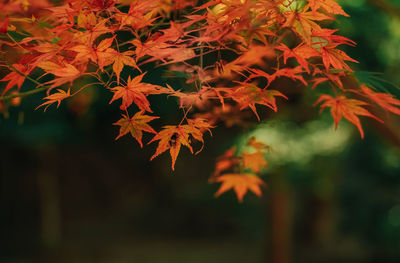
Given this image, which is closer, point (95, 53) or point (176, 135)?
point (95, 53)

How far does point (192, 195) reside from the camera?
762 cm

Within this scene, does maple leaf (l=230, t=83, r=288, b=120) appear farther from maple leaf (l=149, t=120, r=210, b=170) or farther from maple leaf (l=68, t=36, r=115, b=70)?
maple leaf (l=68, t=36, r=115, b=70)

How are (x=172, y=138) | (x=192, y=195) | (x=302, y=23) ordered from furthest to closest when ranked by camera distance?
1. (x=192, y=195)
2. (x=172, y=138)
3. (x=302, y=23)

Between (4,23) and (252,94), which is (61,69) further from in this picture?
(252,94)

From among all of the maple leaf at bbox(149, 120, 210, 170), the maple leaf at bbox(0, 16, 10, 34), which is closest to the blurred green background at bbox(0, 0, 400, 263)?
the maple leaf at bbox(149, 120, 210, 170)

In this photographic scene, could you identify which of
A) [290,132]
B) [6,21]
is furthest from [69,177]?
[6,21]

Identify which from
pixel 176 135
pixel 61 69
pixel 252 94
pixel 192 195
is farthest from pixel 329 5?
pixel 192 195

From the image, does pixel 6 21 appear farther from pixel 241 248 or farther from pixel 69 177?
pixel 69 177

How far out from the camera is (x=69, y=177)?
25.4 ft

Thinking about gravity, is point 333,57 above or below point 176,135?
above

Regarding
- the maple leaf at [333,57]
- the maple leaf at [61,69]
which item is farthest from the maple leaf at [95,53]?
the maple leaf at [333,57]

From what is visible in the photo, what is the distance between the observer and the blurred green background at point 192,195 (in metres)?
4.25

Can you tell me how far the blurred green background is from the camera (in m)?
4.25

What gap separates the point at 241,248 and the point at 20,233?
4025 millimetres
